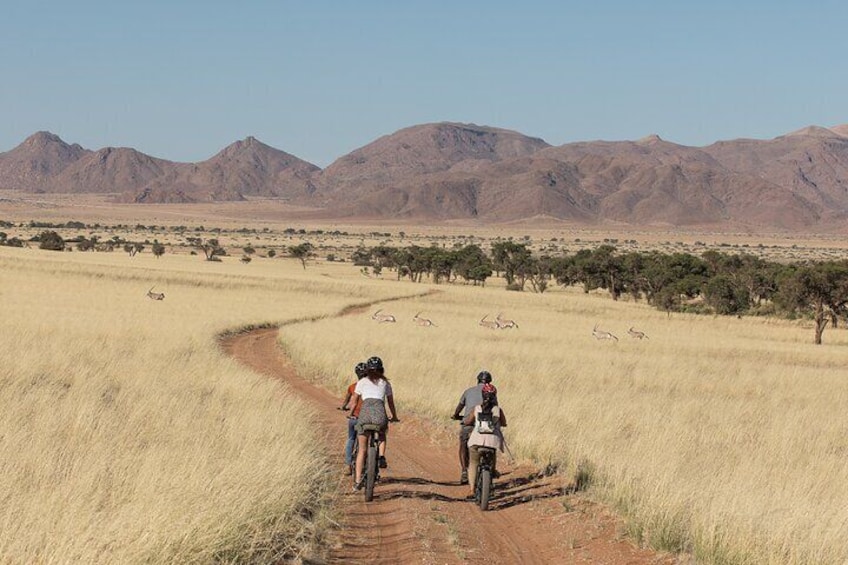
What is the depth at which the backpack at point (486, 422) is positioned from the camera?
11.9 meters

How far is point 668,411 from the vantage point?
21500mm

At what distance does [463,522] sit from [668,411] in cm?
1147

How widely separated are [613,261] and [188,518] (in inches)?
2899

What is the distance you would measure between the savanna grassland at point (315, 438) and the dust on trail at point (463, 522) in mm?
427

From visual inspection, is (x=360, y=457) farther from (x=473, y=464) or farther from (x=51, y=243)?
(x=51, y=243)

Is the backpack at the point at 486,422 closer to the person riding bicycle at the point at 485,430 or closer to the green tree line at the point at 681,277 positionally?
the person riding bicycle at the point at 485,430

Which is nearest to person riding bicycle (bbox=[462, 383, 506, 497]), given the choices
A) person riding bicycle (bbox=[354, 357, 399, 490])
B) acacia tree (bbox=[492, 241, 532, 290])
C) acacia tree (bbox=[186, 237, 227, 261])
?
person riding bicycle (bbox=[354, 357, 399, 490])

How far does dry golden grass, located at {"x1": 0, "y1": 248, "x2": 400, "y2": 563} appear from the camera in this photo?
8141 millimetres

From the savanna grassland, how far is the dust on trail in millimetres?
427

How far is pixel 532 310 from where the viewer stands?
58188 mm

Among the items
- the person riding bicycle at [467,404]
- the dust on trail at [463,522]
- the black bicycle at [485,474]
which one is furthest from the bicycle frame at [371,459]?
the black bicycle at [485,474]

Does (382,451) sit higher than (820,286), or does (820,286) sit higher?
(820,286)

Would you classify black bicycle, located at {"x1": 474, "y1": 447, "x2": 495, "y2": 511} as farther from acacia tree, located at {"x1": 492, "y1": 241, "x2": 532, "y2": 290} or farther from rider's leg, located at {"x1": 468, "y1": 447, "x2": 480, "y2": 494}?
acacia tree, located at {"x1": 492, "y1": 241, "x2": 532, "y2": 290}

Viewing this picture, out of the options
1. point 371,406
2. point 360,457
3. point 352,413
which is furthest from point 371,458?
point 352,413
